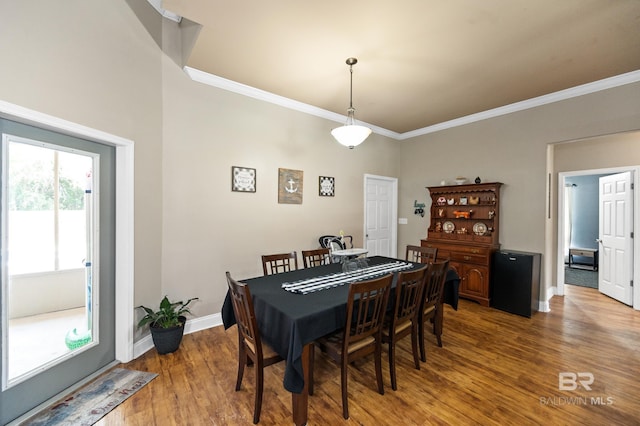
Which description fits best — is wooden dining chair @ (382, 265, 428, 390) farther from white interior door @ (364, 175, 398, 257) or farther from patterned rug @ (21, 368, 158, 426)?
white interior door @ (364, 175, 398, 257)

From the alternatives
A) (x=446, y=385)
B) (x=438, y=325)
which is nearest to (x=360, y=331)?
(x=446, y=385)

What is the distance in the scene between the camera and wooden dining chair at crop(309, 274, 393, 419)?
173 centimetres

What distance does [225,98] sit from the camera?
3266mm

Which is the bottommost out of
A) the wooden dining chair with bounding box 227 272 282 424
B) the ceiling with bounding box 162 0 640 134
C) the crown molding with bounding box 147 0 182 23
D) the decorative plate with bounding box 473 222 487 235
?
the wooden dining chair with bounding box 227 272 282 424

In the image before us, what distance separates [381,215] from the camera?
531 centimetres

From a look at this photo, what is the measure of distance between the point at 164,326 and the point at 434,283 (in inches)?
105

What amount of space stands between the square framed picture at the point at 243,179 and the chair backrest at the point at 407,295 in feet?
7.53

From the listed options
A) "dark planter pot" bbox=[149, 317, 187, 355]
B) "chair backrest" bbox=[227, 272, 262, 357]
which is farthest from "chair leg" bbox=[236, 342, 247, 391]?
"dark planter pot" bbox=[149, 317, 187, 355]

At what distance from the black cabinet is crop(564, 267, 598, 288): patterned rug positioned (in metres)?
2.34

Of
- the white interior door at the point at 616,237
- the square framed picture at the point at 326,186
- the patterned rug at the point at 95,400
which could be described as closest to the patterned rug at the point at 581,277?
the white interior door at the point at 616,237

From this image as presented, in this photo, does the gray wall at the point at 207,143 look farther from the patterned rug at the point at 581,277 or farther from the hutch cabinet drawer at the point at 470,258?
the patterned rug at the point at 581,277

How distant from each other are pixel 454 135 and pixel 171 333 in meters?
5.16

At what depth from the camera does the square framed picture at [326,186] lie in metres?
4.26

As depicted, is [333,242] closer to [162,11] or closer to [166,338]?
[166,338]
